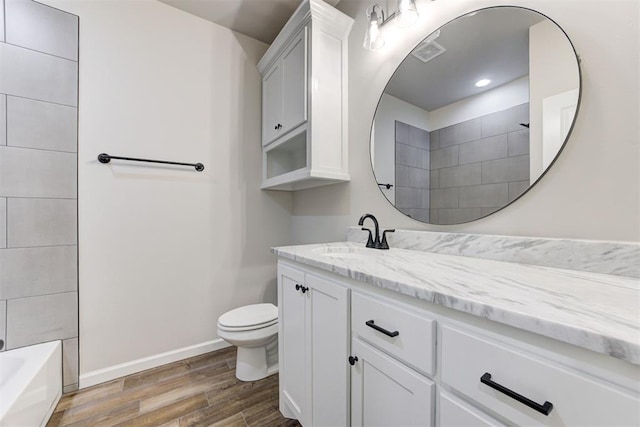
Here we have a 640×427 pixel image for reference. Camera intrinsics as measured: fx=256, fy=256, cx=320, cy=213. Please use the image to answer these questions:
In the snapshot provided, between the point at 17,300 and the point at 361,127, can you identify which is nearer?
the point at 17,300

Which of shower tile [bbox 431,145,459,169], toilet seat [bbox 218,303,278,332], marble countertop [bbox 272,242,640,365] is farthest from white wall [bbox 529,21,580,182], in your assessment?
toilet seat [bbox 218,303,278,332]

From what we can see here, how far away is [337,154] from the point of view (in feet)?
5.57

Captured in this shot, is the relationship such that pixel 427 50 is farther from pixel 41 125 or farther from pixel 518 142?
pixel 41 125

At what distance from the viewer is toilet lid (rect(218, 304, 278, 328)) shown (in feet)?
5.21

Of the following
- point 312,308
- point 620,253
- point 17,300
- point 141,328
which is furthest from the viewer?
point 141,328

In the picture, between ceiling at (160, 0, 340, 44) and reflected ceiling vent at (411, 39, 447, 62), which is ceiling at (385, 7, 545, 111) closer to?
reflected ceiling vent at (411, 39, 447, 62)

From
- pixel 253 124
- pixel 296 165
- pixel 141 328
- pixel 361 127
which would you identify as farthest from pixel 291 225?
pixel 141 328

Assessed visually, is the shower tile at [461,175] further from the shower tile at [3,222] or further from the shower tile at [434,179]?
the shower tile at [3,222]

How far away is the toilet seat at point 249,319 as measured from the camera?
157cm

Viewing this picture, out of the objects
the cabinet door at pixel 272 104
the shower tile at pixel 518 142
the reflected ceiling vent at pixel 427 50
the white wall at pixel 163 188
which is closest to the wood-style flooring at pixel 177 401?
the white wall at pixel 163 188

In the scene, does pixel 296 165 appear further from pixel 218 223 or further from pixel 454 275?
pixel 454 275

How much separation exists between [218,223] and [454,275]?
5.86ft

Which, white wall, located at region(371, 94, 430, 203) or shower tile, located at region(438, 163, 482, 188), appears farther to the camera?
white wall, located at region(371, 94, 430, 203)

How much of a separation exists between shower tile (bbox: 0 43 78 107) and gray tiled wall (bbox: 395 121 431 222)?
1.99 m
